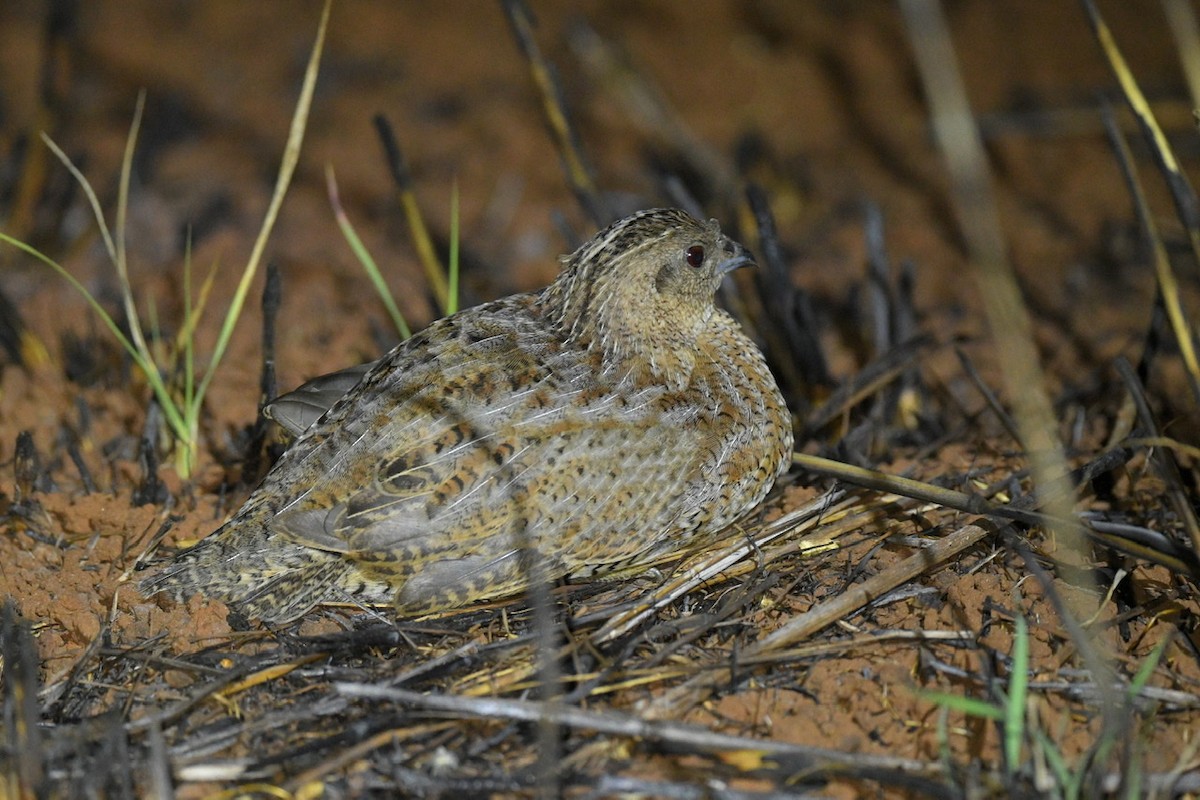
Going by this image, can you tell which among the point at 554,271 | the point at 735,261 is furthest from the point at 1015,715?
the point at 554,271

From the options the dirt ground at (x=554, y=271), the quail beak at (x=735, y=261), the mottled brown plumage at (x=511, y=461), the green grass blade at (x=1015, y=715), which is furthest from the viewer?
the quail beak at (x=735, y=261)

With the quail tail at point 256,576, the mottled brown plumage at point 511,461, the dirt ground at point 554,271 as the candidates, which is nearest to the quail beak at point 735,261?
the mottled brown plumage at point 511,461

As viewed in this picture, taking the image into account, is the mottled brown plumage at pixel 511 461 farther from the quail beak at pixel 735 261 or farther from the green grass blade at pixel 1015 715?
the green grass blade at pixel 1015 715

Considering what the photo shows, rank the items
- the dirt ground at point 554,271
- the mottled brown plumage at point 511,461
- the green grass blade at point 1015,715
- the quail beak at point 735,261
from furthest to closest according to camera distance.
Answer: the quail beak at point 735,261 < the mottled brown plumage at point 511,461 < the dirt ground at point 554,271 < the green grass blade at point 1015,715

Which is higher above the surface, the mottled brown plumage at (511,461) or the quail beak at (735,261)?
the quail beak at (735,261)

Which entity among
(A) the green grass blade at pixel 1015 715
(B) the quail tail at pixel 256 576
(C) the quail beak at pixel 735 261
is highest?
(C) the quail beak at pixel 735 261

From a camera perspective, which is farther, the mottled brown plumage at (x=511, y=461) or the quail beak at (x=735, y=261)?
the quail beak at (x=735, y=261)

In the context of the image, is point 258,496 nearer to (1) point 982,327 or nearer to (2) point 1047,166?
(1) point 982,327
